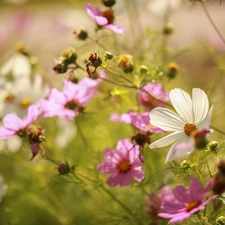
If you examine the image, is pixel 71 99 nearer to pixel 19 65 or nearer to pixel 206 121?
pixel 206 121

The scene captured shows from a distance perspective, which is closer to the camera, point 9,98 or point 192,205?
point 192,205

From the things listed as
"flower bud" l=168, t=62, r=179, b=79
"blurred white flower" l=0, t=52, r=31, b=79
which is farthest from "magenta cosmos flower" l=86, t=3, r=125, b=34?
"blurred white flower" l=0, t=52, r=31, b=79

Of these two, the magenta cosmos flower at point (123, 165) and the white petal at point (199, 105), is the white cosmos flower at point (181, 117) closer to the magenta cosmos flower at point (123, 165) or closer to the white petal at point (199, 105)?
the white petal at point (199, 105)

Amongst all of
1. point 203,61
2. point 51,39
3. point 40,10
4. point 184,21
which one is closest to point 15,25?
point 51,39

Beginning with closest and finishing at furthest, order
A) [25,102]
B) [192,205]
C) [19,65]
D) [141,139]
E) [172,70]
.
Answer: [192,205]
[141,139]
[172,70]
[25,102]
[19,65]

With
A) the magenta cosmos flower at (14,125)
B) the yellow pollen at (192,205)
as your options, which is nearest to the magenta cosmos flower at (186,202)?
the yellow pollen at (192,205)

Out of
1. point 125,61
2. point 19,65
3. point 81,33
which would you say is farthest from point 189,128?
point 19,65
